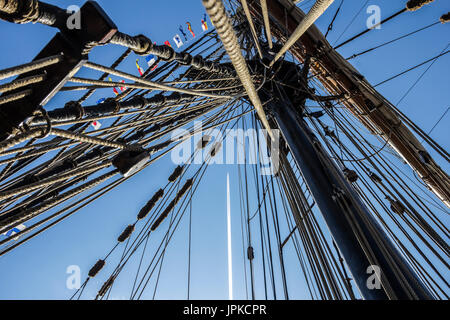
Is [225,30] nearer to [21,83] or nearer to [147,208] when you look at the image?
[21,83]

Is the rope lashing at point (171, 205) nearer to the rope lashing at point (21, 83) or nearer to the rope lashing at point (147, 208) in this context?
the rope lashing at point (147, 208)

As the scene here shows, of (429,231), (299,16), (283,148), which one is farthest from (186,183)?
(299,16)

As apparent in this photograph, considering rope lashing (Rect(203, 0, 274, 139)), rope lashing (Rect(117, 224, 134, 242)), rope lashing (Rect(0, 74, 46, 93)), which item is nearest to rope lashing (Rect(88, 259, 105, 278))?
rope lashing (Rect(117, 224, 134, 242))

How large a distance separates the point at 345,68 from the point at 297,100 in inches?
69.9

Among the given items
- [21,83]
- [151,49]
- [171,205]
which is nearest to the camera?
[21,83]

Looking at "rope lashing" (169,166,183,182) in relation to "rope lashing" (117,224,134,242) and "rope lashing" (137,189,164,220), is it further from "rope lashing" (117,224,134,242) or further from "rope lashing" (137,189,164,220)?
"rope lashing" (117,224,134,242)

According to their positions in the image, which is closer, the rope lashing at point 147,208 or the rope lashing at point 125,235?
the rope lashing at point 147,208

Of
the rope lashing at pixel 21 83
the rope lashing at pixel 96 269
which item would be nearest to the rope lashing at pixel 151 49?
the rope lashing at pixel 21 83

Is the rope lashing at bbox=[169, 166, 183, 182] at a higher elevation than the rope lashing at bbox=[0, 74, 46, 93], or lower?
higher

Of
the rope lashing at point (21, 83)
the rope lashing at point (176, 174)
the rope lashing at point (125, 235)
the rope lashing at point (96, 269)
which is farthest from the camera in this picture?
the rope lashing at point (176, 174)

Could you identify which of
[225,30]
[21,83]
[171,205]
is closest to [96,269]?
[171,205]

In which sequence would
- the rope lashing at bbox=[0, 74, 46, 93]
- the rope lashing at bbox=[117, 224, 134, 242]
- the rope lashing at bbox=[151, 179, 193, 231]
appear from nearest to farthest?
1. the rope lashing at bbox=[0, 74, 46, 93]
2. the rope lashing at bbox=[117, 224, 134, 242]
3. the rope lashing at bbox=[151, 179, 193, 231]

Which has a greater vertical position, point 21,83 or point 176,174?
point 176,174

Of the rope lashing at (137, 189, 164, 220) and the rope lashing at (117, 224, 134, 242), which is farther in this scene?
the rope lashing at (117, 224, 134, 242)
